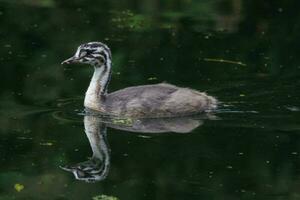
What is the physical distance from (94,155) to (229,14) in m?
8.79

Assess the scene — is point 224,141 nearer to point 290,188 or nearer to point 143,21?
point 290,188

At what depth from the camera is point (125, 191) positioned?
1118 centimetres

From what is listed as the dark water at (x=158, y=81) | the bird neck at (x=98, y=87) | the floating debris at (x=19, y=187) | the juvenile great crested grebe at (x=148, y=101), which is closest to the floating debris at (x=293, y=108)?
the dark water at (x=158, y=81)

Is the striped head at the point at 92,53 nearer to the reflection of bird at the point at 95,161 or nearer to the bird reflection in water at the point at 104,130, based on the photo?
the bird reflection in water at the point at 104,130

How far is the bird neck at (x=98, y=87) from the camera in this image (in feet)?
47.0

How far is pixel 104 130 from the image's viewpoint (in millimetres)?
13359

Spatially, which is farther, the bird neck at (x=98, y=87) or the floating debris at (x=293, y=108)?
the bird neck at (x=98, y=87)

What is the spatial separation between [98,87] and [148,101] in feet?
2.73

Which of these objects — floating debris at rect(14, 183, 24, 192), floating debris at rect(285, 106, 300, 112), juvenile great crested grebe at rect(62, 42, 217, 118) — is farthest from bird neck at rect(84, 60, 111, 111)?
floating debris at rect(14, 183, 24, 192)

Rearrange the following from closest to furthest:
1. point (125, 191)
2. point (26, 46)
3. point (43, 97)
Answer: point (125, 191), point (43, 97), point (26, 46)

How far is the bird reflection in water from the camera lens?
11.9 meters

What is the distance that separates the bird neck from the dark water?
227mm

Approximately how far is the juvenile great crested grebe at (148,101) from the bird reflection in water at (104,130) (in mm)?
131

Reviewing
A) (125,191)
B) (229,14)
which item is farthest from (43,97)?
(229,14)
